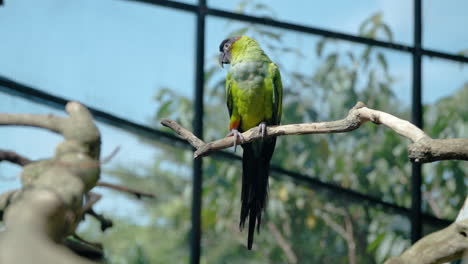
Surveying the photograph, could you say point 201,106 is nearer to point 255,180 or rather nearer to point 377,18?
point 255,180

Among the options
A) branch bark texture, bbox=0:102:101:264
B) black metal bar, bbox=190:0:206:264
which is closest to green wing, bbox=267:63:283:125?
black metal bar, bbox=190:0:206:264


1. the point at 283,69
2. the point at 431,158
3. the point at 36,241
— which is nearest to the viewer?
the point at 36,241

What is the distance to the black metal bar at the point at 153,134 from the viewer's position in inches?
150

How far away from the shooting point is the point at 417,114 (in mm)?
4906

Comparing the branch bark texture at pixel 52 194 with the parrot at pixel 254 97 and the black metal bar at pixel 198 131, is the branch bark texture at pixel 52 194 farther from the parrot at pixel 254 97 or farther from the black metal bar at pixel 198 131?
the black metal bar at pixel 198 131

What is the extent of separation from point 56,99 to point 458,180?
3986mm

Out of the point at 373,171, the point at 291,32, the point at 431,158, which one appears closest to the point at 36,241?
the point at 431,158

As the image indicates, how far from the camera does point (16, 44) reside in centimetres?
389

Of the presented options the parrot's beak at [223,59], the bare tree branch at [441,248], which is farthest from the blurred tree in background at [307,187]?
the bare tree branch at [441,248]

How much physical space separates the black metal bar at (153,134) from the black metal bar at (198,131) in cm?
21

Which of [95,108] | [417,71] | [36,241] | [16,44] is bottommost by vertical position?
[36,241]

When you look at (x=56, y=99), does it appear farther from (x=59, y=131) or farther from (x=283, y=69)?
(x=59, y=131)

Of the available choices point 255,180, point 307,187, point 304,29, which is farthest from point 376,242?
point 255,180

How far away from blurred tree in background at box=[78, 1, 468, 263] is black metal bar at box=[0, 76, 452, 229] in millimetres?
→ 65
